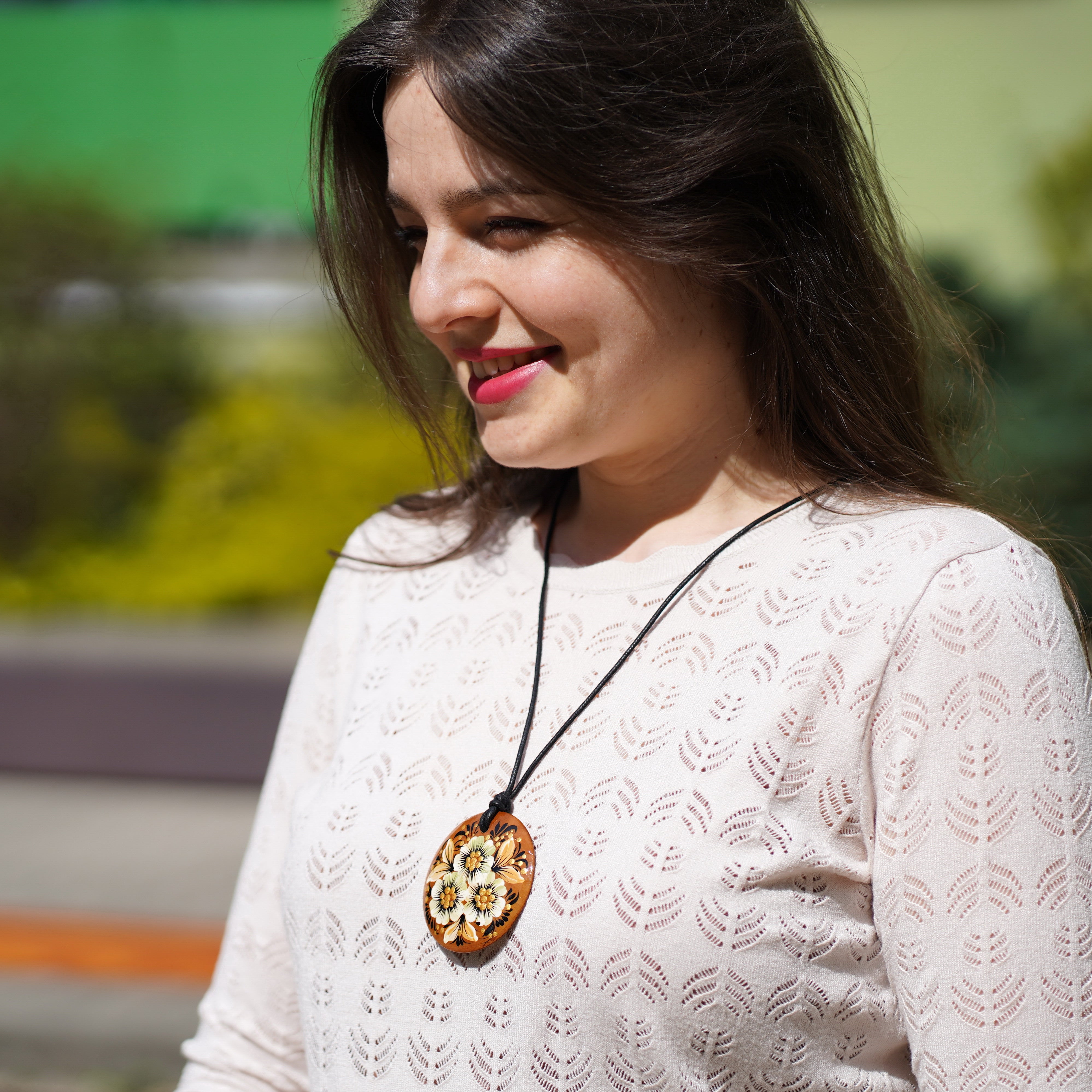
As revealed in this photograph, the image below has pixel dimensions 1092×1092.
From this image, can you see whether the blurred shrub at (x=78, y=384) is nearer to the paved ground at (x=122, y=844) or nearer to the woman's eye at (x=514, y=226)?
the paved ground at (x=122, y=844)

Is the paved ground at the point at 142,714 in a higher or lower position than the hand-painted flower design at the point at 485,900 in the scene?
higher

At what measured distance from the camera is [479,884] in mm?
1205

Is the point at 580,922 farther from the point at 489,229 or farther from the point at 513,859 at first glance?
the point at 489,229

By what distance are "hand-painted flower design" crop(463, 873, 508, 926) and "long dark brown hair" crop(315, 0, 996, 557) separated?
20.3 inches

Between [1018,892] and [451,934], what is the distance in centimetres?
54

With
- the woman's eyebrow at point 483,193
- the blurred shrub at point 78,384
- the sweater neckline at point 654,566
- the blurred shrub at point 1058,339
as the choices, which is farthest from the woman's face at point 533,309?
the blurred shrub at point 78,384

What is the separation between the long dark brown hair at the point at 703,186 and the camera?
1.20 meters

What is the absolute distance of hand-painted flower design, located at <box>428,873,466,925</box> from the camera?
121cm

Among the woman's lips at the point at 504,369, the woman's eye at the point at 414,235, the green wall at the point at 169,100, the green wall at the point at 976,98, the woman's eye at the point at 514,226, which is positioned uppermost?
the green wall at the point at 169,100

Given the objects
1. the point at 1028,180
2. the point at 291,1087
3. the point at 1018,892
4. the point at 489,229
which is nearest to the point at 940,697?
the point at 1018,892

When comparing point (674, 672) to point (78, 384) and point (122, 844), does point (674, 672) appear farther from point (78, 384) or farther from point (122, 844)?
point (78, 384)

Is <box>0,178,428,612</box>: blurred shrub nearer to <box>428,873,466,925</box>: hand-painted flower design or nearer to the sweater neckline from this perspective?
the sweater neckline

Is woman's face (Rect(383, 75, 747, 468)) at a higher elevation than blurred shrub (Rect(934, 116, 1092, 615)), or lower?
lower

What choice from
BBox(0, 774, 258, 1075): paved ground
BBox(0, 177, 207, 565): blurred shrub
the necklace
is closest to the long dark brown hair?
the necklace
